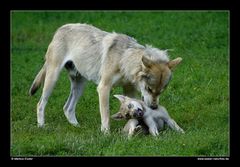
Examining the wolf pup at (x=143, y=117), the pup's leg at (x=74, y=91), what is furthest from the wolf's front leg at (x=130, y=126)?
the pup's leg at (x=74, y=91)

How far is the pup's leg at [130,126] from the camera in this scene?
33.5 feet

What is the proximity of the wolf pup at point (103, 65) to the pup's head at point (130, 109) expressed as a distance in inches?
6.9

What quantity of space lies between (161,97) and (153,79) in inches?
97.2

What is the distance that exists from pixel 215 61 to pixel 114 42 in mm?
4261

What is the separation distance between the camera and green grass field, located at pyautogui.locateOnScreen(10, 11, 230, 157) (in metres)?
9.30

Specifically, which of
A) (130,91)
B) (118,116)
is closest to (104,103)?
(118,116)

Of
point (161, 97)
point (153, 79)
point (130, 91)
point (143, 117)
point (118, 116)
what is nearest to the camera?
point (153, 79)

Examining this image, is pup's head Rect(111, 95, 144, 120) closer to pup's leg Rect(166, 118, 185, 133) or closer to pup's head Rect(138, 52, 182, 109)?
pup's head Rect(138, 52, 182, 109)

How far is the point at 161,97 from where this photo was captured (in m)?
12.8

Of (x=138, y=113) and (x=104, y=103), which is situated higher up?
(x=104, y=103)

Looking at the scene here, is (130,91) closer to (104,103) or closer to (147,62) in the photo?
(104,103)

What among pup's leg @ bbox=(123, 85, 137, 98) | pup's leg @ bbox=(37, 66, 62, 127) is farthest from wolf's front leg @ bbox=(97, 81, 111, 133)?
pup's leg @ bbox=(37, 66, 62, 127)

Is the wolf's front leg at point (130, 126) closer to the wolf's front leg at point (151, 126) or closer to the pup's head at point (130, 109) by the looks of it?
the pup's head at point (130, 109)
